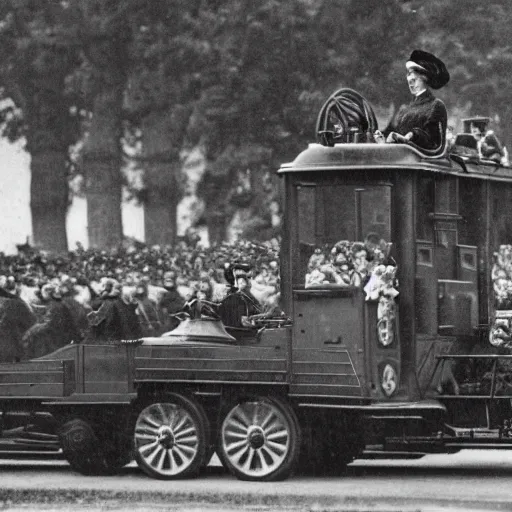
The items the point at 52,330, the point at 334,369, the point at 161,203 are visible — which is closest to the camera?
the point at 334,369

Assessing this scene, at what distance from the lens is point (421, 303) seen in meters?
18.3

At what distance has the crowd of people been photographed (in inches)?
929

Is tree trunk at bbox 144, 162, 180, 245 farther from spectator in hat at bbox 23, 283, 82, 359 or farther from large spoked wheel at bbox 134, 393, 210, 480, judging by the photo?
large spoked wheel at bbox 134, 393, 210, 480

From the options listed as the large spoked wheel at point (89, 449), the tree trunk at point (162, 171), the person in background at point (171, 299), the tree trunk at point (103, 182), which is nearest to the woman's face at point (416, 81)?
the large spoked wheel at point (89, 449)

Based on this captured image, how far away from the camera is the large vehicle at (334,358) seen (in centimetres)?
1781

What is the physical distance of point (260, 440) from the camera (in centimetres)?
1781

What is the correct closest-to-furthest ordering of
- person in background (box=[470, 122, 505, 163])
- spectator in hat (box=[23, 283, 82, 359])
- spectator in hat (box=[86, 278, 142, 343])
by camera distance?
person in background (box=[470, 122, 505, 163]) → spectator in hat (box=[86, 278, 142, 343]) → spectator in hat (box=[23, 283, 82, 359])

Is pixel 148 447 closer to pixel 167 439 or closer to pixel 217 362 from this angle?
pixel 167 439

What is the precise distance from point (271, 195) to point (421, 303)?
2615cm

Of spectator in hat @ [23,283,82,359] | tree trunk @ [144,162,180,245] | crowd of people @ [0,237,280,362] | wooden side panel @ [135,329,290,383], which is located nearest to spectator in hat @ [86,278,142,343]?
crowd of people @ [0,237,280,362]

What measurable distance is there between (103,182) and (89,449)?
2844 cm

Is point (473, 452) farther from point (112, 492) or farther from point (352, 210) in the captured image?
point (112, 492)

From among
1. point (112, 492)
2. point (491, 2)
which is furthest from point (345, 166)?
point (491, 2)

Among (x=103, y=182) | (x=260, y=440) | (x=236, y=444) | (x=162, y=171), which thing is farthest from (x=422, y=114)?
(x=103, y=182)
